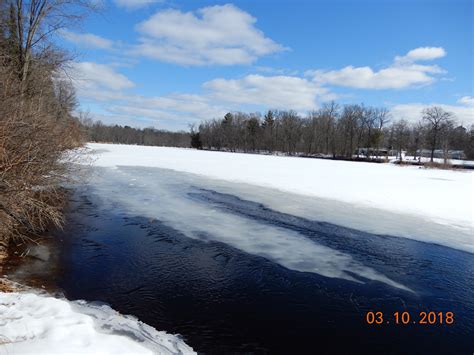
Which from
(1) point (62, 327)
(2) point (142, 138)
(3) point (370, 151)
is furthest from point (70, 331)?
(2) point (142, 138)

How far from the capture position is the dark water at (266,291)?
16.5 ft

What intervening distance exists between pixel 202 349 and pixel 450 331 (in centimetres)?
373

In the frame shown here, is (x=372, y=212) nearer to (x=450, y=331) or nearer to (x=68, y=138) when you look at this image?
(x=450, y=331)

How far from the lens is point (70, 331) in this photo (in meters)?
4.40

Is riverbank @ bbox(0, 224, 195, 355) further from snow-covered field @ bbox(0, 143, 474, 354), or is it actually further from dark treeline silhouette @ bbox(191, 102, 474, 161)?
dark treeline silhouette @ bbox(191, 102, 474, 161)

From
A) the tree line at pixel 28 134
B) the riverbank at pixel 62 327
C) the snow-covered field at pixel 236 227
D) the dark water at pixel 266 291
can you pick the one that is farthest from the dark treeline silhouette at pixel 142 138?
the riverbank at pixel 62 327

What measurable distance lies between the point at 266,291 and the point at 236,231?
12.3ft

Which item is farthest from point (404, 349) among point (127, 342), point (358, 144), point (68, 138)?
point (358, 144)

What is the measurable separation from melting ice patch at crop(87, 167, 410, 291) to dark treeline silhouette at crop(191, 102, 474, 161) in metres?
65.1

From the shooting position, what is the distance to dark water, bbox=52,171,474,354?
16.5ft

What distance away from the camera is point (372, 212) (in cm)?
1313

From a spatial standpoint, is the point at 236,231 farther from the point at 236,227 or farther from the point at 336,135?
the point at 336,135
